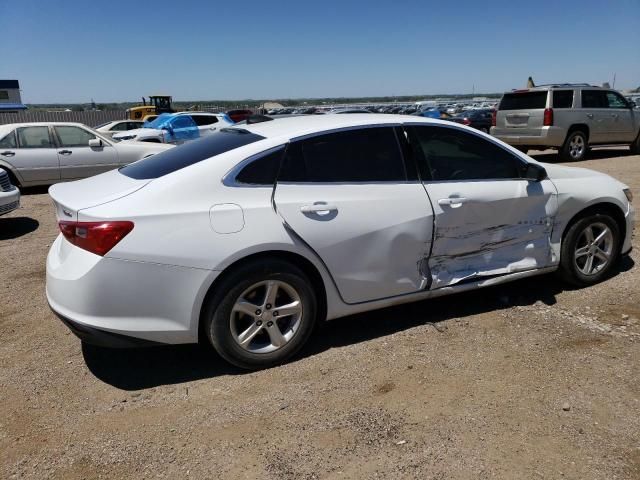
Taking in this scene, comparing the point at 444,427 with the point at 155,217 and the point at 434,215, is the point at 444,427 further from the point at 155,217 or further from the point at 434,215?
the point at 155,217

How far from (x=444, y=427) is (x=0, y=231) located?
7038 mm

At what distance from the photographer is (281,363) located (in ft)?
11.5

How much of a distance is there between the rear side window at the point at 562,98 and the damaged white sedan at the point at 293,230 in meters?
9.73

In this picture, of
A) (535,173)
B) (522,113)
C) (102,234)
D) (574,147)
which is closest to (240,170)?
(102,234)

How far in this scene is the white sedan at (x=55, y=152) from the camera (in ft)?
33.7

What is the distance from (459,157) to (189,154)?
1965 millimetres

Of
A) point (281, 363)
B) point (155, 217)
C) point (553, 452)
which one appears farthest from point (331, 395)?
point (155, 217)

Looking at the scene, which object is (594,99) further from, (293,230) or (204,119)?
(293,230)

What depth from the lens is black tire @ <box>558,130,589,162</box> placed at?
13.4 m

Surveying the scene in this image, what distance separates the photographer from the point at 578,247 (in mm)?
4516

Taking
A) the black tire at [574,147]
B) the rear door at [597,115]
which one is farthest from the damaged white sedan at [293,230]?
the rear door at [597,115]

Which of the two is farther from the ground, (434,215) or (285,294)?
(434,215)

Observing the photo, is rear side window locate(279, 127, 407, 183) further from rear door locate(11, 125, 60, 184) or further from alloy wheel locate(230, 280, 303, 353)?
rear door locate(11, 125, 60, 184)

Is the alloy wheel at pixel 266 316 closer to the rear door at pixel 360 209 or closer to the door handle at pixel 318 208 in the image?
the rear door at pixel 360 209
